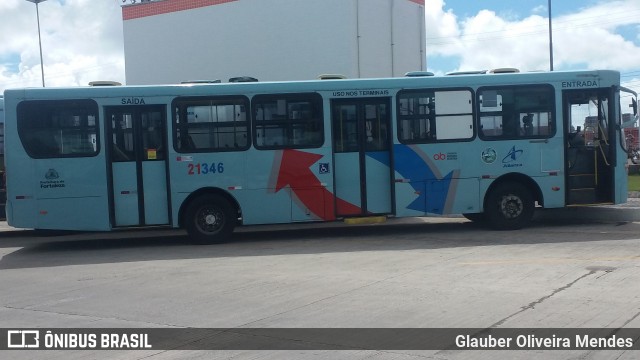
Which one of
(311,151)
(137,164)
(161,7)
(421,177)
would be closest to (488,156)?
(421,177)

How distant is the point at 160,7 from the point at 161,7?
0.10 metres

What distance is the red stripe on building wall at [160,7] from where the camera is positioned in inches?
1609

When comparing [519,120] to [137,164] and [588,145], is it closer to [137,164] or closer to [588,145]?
[588,145]

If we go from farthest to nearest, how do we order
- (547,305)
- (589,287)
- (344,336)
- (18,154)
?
(18,154), (589,287), (547,305), (344,336)

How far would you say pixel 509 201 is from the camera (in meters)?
14.1

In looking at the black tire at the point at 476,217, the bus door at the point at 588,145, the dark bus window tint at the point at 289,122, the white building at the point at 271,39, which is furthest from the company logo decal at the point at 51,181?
the white building at the point at 271,39

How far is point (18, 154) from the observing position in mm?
13047

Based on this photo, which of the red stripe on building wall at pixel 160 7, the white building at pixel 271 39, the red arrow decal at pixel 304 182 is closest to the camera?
the red arrow decal at pixel 304 182

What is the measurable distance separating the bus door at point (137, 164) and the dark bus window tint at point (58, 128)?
1.21ft

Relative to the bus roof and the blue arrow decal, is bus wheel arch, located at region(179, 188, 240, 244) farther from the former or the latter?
the blue arrow decal

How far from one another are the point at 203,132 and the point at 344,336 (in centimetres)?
776

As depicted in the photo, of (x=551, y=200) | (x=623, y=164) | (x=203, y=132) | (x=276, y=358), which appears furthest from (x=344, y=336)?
(x=623, y=164)

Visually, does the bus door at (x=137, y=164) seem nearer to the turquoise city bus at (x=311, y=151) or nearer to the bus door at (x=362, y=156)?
the turquoise city bus at (x=311, y=151)

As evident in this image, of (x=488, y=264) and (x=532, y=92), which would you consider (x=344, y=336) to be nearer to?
(x=488, y=264)
